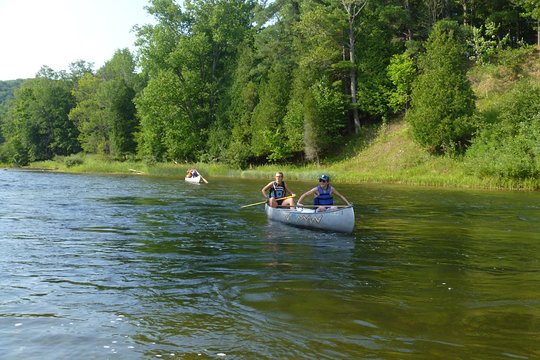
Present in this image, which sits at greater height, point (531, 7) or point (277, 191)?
point (531, 7)

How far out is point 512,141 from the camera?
2869cm

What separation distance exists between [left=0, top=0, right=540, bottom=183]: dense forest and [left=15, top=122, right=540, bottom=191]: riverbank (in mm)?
906

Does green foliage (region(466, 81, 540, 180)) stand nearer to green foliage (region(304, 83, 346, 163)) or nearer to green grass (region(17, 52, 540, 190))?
green grass (region(17, 52, 540, 190))

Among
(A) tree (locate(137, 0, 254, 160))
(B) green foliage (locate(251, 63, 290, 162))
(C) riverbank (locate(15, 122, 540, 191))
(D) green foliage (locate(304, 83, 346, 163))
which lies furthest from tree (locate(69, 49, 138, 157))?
(D) green foliage (locate(304, 83, 346, 163))

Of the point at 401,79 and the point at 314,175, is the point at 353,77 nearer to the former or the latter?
the point at 401,79

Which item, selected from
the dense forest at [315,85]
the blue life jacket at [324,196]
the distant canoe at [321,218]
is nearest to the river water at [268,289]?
the distant canoe at [321,218]

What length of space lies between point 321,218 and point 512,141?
19581mm

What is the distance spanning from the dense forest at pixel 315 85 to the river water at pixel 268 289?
58.0 feet

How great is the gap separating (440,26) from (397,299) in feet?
121

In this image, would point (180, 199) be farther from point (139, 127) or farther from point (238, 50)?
point (139, 127)

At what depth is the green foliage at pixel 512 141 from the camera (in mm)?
26328

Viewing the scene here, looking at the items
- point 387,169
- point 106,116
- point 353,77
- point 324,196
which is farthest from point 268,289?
point 106,116

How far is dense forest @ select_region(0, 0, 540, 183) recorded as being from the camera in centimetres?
3444

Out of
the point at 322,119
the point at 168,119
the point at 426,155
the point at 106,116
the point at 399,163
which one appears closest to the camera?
the point at 426,155
